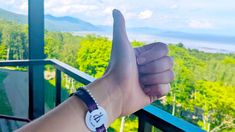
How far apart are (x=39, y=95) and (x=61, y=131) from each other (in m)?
3.10

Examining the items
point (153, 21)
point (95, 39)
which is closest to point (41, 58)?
point (95, 39)

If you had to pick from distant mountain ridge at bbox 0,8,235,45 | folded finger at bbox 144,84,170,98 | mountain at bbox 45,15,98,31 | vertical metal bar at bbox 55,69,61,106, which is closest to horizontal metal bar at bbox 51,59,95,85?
vertical metal bar at bbox 55,69,61,106

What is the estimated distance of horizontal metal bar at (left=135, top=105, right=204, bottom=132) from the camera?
1.20 metres

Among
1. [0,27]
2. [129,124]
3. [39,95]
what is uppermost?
[0,27]

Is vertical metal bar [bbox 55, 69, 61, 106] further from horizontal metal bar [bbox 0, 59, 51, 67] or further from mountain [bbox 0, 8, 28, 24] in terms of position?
mountain [bbox 0, 8, 28, 24]

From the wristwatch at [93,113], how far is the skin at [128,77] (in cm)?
1

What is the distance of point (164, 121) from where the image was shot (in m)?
1.27

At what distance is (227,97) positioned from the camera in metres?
2.76

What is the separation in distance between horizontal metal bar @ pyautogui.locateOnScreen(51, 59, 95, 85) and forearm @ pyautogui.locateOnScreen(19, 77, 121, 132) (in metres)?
1.45

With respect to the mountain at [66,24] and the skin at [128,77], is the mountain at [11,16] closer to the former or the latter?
the mountain at [66,24]

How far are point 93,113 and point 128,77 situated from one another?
14cm

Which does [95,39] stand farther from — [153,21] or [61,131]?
[61,131]

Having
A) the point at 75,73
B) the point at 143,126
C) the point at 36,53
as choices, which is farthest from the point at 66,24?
the point at 143,126

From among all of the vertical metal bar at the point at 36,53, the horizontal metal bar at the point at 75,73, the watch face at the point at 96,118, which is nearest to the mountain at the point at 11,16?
the vertical metal bar at the point at 36,53
